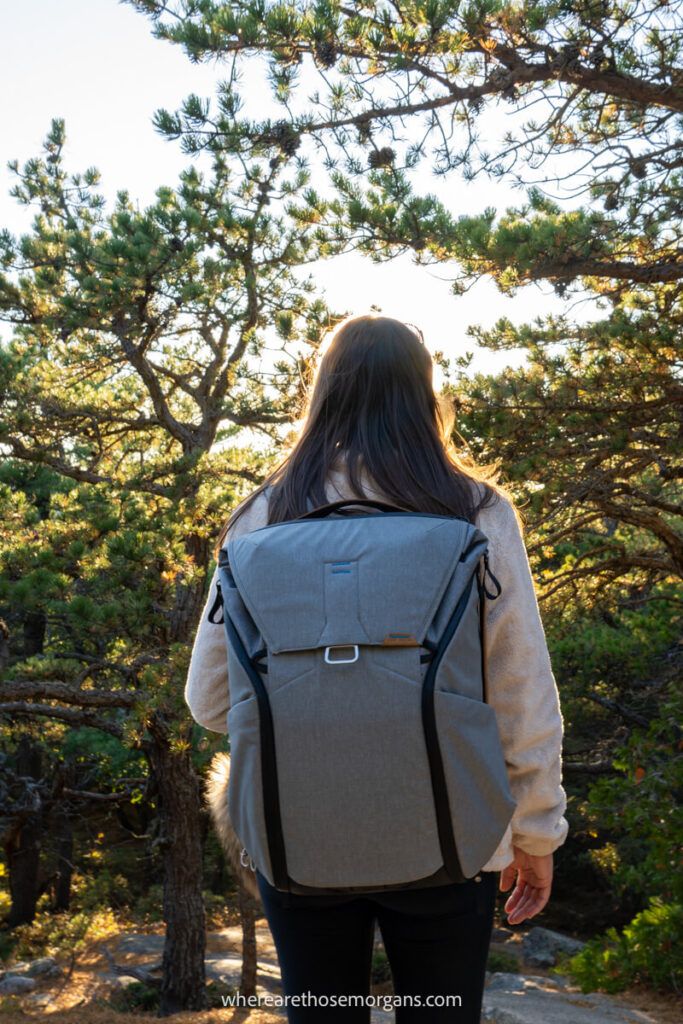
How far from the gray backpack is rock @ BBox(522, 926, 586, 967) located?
1145 centimetres

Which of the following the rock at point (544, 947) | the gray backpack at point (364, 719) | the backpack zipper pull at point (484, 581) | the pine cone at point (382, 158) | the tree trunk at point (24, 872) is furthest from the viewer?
the tree trunk at point (24, 872)

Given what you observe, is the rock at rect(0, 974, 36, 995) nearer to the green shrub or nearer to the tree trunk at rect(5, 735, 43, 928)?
the tree trunk at rect(5, 735, 43, 928)

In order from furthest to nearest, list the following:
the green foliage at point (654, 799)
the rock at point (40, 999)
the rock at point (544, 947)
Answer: the rock at point (544, 947), the rock at point (40, 999), the green foliage at point (654, 799)

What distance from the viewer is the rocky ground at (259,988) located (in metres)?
5.82

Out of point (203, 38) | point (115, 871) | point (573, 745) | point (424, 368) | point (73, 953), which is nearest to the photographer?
point (424, 368)

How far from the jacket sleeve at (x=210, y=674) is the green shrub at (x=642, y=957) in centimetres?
485

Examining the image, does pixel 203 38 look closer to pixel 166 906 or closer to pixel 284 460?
pixel 284 460

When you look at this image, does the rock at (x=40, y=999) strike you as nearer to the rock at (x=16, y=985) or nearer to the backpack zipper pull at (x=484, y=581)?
the rock at (x=16, y=985)

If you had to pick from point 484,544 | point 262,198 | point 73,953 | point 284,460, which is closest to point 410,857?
point 484,544

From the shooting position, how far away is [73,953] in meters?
10.3

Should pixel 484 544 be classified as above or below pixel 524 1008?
above

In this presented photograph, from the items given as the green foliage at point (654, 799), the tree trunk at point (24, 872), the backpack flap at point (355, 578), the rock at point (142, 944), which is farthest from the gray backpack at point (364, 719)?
the tree trunk at point (24, 872)

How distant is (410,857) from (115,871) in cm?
1615

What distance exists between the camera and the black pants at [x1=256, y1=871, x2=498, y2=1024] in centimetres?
122
